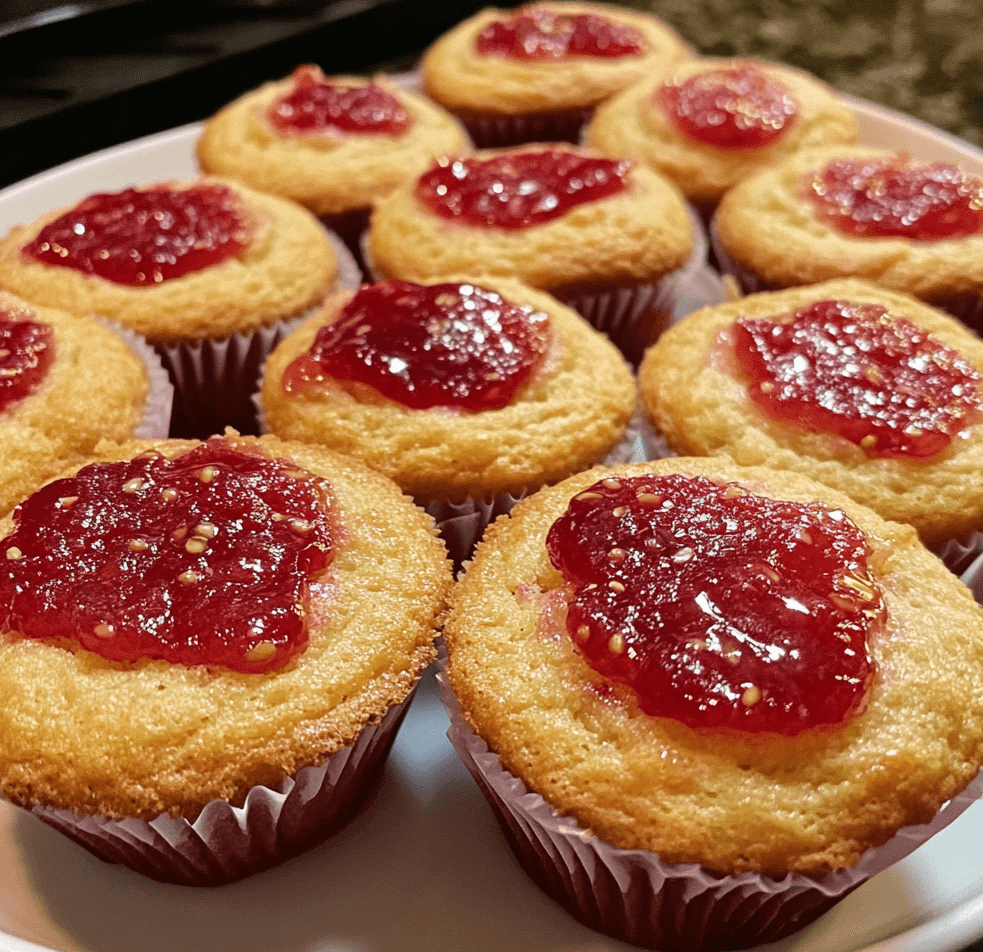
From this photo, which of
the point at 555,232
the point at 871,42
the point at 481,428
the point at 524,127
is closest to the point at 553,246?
the point at 555,232

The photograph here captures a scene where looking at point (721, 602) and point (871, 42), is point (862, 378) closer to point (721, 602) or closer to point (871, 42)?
point (721, 602)

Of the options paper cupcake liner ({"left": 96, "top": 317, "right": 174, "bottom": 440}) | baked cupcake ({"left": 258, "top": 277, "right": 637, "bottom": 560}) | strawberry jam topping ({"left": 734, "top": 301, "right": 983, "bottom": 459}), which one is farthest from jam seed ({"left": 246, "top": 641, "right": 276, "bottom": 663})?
strawberry jam topping ({"left": 734, "top": 301, "right": 983, "bottom": 459})

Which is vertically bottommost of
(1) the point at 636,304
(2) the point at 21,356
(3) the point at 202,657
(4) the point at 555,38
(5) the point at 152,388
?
(1) the point at 636,304

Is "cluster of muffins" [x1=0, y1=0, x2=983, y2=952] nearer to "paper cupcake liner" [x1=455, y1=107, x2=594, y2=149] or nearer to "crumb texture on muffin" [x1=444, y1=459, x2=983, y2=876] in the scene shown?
"crumb texture on muffin" [x1=444, y1=459, x2=983, y2=876]

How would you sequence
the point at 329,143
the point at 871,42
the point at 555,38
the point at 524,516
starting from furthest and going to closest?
1. the point at 871,42
2. the point at 555,38
3. the point at 329,143
4. the point at 524,516

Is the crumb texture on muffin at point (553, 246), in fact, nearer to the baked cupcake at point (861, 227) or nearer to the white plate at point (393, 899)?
the baked cupcake at point (861, 227)

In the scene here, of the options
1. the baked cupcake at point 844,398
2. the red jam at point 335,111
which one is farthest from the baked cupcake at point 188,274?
the baked cupcake at point 844,398
